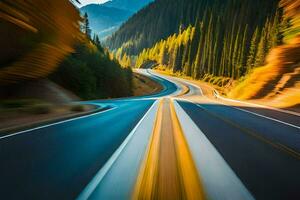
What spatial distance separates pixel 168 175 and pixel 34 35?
5.49 metres

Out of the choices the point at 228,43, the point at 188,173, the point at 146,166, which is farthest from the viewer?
the point at 228,43

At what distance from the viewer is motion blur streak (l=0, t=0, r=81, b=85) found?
7121 mm

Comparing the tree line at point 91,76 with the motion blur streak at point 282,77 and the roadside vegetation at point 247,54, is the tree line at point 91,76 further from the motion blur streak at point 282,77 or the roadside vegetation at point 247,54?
the roadside vegetation at point 247,54

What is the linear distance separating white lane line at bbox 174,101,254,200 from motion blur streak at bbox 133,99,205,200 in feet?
0.41

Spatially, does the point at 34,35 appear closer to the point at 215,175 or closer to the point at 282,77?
the point at 215,175

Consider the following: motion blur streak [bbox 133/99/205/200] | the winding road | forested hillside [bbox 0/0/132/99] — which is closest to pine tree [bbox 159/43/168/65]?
forested hillside [bbox 0/0/132/99]

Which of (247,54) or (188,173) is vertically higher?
(247,54)

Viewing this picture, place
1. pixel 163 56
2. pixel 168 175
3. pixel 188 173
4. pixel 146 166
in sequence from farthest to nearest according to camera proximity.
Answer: pixel 163 56, pixel 146 166, pixel 188 173, pixel 168 175

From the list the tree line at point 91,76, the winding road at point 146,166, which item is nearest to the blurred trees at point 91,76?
the tree line at point 91,76

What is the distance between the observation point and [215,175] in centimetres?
487

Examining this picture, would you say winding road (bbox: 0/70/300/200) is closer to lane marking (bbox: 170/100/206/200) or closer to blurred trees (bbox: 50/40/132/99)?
lane marking (bbox: 170/100/206/200)

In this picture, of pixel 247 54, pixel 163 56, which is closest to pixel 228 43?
pixel 247 54

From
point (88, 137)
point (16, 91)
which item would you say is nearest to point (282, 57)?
point (16, 91)

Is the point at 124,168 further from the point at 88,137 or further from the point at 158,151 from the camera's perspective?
the point at 88,137
